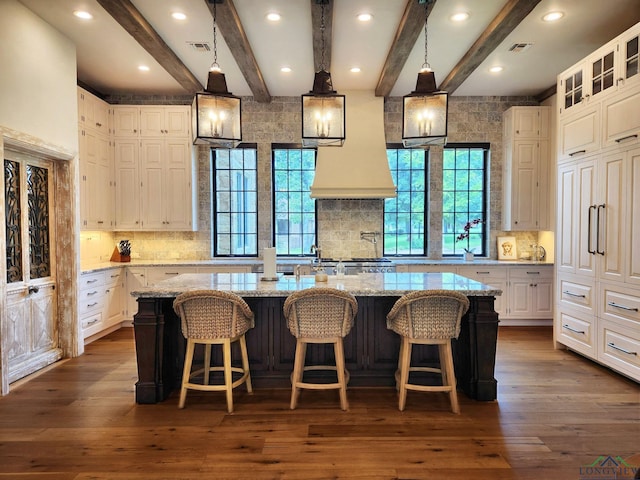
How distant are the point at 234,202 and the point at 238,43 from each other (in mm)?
2628

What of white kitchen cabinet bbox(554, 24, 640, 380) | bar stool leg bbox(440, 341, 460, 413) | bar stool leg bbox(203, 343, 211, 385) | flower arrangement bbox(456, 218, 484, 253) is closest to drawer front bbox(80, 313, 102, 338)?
bar stool leg bbox(203, 343, 211, 385)

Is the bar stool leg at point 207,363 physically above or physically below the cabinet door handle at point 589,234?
below

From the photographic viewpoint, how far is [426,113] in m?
2.87

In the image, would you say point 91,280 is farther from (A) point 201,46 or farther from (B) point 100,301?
(A) point 201,46

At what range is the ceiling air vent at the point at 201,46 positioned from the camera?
13.9 feet

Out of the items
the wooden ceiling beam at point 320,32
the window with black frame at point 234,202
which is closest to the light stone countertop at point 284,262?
the window with black frame at point 234,202

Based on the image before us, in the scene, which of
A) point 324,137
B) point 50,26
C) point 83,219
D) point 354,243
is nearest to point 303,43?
point 324,137

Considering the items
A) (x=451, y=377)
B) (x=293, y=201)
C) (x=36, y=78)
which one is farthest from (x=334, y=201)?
(x=36, y=78)

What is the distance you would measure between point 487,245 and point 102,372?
527cm

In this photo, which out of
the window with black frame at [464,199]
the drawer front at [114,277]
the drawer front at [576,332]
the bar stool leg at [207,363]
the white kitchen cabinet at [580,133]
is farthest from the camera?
the window with black frame at [464,199]

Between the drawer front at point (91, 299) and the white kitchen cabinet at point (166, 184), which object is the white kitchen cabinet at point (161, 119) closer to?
the white kitchen cabinet at point (166, 184)

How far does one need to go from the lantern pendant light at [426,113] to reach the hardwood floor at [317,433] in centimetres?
199

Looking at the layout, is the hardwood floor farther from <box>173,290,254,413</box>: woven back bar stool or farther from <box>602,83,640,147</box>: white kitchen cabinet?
<box>602,83,640,147</box>: white kitchen cabinet

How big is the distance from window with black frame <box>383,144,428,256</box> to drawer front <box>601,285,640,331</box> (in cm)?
279
